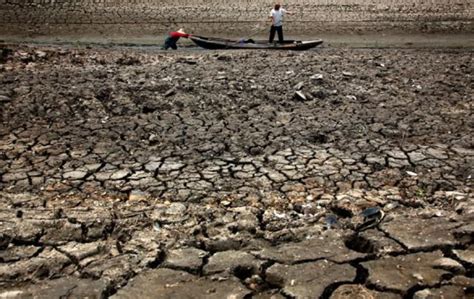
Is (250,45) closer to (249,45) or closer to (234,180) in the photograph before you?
(249,45)

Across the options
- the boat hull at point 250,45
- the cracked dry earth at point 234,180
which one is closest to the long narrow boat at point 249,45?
the boat hull at point 250,45

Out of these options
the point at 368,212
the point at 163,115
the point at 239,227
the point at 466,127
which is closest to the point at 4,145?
the point at 163,115

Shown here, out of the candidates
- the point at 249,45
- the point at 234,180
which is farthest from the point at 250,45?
the point at 234,180

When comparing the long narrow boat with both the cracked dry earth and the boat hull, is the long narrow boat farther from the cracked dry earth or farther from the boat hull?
the cracked dry earth

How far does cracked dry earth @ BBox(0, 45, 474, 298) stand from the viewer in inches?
127

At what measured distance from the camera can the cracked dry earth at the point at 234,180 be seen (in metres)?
3.23

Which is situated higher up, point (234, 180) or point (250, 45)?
point (250, 45)

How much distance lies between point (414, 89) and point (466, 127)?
1521 mm

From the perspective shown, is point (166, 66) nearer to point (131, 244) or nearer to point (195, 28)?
point (131, 244)

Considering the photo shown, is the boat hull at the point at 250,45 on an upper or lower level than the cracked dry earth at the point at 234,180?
upper

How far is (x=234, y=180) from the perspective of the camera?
15.8ft

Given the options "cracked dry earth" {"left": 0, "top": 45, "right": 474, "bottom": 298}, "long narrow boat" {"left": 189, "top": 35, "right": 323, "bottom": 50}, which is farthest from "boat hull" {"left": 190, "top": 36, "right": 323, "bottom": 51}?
"cracked dry earth" {"left": 0, "top": 45, "right": 474, "bottom": 298}

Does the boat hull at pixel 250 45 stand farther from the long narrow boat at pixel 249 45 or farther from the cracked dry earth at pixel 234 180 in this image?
the cracked dry earth at pixel 234 180

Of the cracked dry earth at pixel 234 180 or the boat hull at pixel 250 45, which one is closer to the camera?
the cracked dry earth at pixel 234 180
